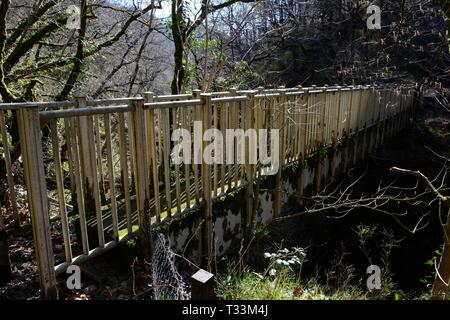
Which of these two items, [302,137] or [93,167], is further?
[302,137]

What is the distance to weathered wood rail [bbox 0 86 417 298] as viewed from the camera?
2.55m

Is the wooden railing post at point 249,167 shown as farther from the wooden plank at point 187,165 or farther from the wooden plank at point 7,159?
the wooden plank at point 7,159

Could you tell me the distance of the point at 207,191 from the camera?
166 inches

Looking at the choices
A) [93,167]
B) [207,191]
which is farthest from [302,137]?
[93,167]

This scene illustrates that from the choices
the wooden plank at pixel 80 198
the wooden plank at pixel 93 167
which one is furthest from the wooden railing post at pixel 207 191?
the wooden plank at pixel 80 198

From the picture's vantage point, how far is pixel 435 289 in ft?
12.0

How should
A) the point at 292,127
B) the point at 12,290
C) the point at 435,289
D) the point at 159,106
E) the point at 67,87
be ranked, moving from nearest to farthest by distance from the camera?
the point at 12,290 < the point at 159,106 < the point at 435,289 < the point at 292,127 < the point at 67,87

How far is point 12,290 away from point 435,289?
4082 mm

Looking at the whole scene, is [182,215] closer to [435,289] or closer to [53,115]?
[53,115]

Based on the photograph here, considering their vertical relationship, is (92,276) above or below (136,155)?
below

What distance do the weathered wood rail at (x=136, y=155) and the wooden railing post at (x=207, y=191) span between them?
0.01 metres

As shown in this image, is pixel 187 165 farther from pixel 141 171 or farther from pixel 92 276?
pixel 92 276

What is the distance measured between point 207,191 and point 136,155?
3.89 feet
